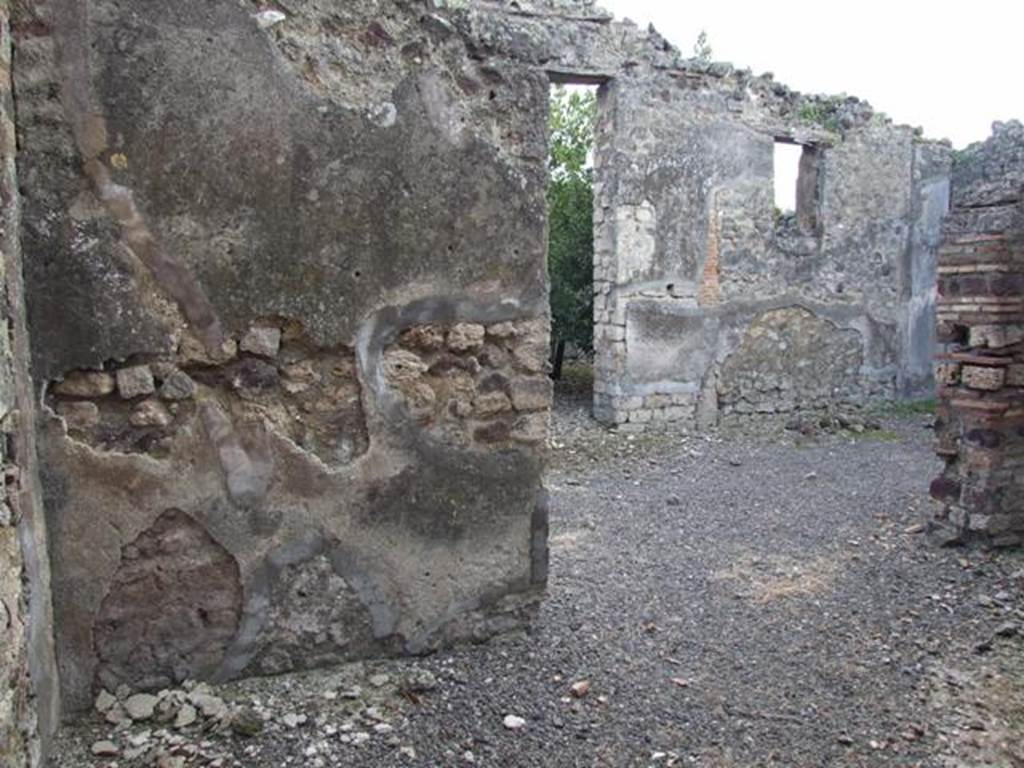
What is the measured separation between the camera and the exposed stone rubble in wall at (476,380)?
320cm

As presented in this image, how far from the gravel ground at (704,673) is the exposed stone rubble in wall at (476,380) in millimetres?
885

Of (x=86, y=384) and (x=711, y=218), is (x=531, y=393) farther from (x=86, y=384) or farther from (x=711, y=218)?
(x=711, y=218)

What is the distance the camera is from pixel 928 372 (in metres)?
10.7

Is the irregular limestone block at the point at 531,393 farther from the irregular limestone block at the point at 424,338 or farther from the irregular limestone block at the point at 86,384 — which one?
the irregular limestone block at the point at 86,384

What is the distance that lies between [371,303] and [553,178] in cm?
862

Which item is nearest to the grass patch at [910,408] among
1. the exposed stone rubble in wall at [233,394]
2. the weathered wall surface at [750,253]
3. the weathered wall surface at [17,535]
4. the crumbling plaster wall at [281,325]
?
the weathered wall surface at [750,253]

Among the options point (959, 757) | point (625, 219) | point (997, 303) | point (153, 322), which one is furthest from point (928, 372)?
point (153, 322)

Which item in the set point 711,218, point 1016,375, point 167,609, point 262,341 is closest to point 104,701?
point 167,609

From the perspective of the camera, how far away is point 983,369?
190 inches

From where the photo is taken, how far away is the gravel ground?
9.21 feet

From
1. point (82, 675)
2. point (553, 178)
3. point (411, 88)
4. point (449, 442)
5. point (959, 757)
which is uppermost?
point (553, 178)

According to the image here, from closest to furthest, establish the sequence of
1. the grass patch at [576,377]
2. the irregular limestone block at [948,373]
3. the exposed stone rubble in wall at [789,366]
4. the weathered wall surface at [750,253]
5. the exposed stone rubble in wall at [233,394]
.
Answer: the exposed stone rubble in wall at [233,394] → the irregular limestone block at [948,373] → the weathered wall surface at [750,253] → the exposed stone rubble in wall at [789,366] → the grass patch at [576,377]

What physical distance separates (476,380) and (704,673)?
1.51 meters

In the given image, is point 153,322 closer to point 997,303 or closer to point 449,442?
point 449,442
